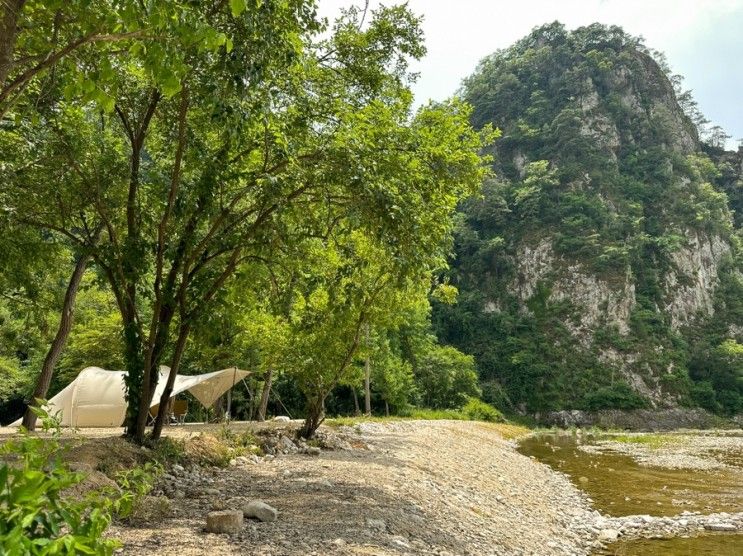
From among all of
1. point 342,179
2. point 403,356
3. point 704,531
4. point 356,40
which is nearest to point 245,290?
point 342,179

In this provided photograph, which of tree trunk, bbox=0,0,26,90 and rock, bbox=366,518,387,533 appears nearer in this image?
tree trunk, bbox=0,0,26,90

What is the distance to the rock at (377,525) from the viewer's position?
5.92 m

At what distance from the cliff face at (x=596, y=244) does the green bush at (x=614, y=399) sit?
0.51ft

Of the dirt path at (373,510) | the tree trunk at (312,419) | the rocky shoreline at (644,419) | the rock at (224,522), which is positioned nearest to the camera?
the dirt path at (373,510)

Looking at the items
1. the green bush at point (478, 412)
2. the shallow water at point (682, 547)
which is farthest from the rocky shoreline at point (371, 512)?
the green bush at point (478, 412)

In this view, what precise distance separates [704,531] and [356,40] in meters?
10.9

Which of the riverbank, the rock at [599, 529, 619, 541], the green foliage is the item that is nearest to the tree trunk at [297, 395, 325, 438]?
the riverbank

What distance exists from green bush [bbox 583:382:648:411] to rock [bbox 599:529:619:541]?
5563 centimetres

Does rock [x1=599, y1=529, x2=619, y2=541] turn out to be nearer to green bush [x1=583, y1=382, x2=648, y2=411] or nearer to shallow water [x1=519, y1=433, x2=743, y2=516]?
shallow water [x1=519, y1=433, x2=743, y2=516]

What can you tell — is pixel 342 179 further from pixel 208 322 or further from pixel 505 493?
pixel 505 493

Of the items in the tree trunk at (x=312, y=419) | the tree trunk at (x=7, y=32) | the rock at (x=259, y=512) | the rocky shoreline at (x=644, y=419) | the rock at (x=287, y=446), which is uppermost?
the tree trunk at (x=7, y=32)

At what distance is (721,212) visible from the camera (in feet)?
274

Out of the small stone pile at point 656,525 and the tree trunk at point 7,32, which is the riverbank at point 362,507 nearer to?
the small stone pile at point 656,525

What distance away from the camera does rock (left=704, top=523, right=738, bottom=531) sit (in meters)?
9.60
